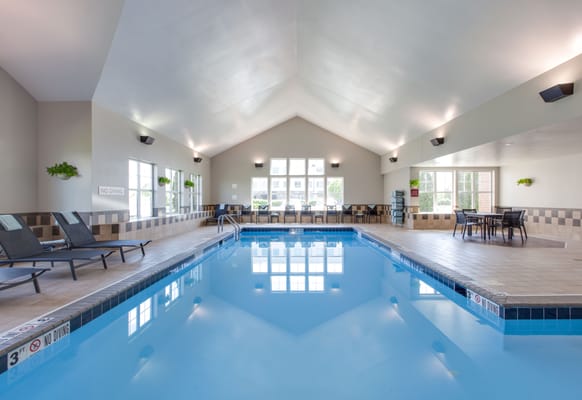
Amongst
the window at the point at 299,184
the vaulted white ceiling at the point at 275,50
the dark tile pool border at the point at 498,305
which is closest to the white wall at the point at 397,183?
the window at the point at 299,184

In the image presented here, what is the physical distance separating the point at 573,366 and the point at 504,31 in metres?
3.60

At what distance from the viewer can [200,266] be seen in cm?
559

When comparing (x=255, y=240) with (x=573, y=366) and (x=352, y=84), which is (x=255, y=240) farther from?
(x=573, y=366)

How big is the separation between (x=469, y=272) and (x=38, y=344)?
14.0 feet

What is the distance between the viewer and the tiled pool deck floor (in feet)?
9.78

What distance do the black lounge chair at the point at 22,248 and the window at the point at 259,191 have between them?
28.1ft

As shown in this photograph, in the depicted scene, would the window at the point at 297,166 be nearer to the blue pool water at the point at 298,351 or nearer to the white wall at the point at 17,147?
the white wall at the point at 17,147

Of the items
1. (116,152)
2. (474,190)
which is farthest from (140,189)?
(474,190)

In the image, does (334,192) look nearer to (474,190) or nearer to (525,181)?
(474,190)

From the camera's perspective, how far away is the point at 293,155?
484 inches

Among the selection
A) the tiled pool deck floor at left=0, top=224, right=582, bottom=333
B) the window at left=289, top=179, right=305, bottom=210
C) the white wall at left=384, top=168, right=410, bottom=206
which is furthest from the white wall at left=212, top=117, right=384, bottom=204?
the tiled pool deck floor at left=0, top=224, right=582, bottom=333

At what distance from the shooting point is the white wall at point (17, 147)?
15.7ft

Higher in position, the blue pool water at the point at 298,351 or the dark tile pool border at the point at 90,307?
the dark tile pool border at the point at 90,307

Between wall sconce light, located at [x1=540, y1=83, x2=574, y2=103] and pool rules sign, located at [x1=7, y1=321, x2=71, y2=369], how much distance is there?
5521 millimetres
